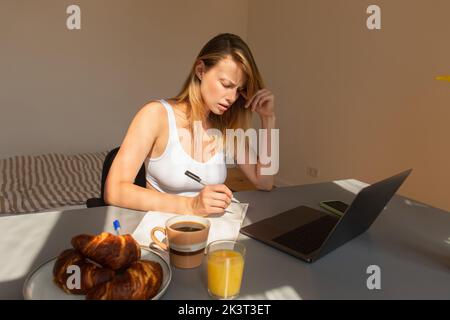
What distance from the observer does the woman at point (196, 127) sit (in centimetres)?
119

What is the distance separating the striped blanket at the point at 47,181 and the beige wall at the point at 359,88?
182 cm

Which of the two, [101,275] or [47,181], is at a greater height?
[101,275]

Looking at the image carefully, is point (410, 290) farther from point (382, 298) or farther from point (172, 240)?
point (172, 240)

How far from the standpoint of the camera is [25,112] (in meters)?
3.40

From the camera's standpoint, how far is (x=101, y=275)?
2.14ft

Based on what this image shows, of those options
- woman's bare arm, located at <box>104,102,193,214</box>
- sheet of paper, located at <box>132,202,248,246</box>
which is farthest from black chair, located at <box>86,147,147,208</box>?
sheet of paper, located at <box>132,202,248,246</box>

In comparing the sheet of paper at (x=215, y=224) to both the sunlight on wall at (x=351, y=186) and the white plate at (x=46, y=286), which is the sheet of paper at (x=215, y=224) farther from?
the sunlight on wall at (x=351, y=186)

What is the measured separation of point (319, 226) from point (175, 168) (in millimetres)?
554

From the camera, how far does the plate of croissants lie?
63 cm

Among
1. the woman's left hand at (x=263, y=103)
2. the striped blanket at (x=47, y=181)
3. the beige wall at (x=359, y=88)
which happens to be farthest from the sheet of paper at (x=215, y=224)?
the beige wall at (x=359, y=88)

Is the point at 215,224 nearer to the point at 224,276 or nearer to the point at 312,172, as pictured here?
the point at 224,276

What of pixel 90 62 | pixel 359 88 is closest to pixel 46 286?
pixel 359 88
